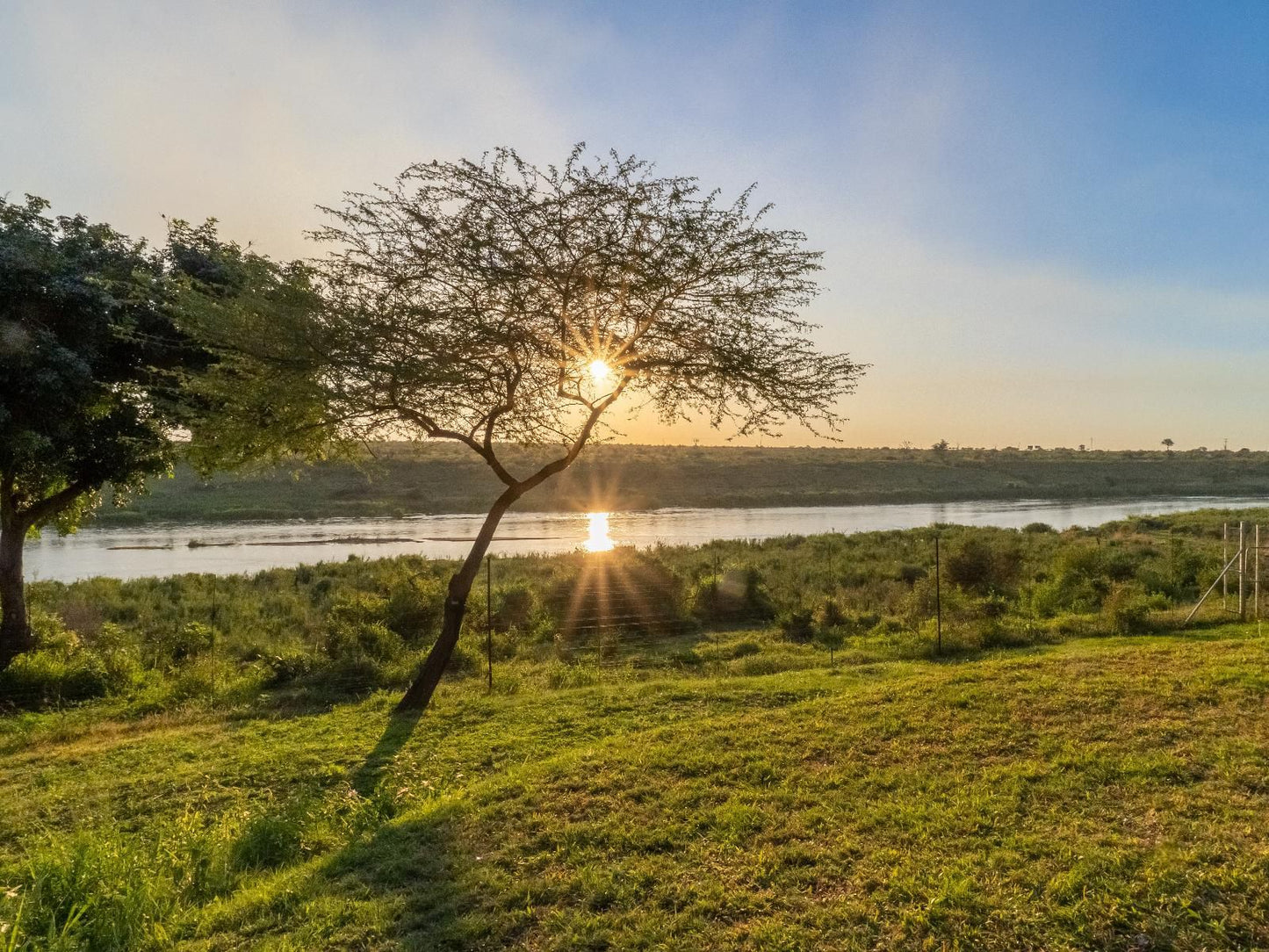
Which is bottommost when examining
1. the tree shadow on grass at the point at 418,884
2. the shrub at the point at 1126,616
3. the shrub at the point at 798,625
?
the shrub at the point at 798,625

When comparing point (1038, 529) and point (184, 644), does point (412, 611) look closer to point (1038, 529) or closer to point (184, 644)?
point (184, 644)

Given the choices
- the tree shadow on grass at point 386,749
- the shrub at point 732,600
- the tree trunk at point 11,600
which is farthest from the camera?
the shrub at point 732,600

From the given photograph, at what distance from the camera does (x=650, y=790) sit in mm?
6324

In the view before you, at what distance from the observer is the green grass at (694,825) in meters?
4.25

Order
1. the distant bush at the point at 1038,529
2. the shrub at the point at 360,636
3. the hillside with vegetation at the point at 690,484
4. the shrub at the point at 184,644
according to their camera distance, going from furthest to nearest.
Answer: the hillside with vegetation at the point at 690,484
the distant bush at the point at 1038,529
the shrub at the point at 184,644
the shrub at the point at 360,636

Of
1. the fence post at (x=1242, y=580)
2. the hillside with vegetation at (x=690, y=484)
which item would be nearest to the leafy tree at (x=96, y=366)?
the fence post at (x=1242, y=580)

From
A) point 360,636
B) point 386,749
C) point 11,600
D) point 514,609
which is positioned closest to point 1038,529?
point 514,609

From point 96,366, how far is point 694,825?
12166 mm

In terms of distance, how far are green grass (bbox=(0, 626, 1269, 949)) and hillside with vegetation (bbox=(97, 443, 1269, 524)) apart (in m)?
46.2

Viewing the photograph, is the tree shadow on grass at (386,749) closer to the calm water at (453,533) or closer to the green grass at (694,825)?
the green grass at (694,825)

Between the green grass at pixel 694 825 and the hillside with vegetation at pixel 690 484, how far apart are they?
46.2 meters

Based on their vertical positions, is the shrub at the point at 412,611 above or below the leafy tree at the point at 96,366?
below

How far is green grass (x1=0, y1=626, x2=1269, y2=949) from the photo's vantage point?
425 centimetres

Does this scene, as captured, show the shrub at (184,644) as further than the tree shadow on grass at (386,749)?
Yes
